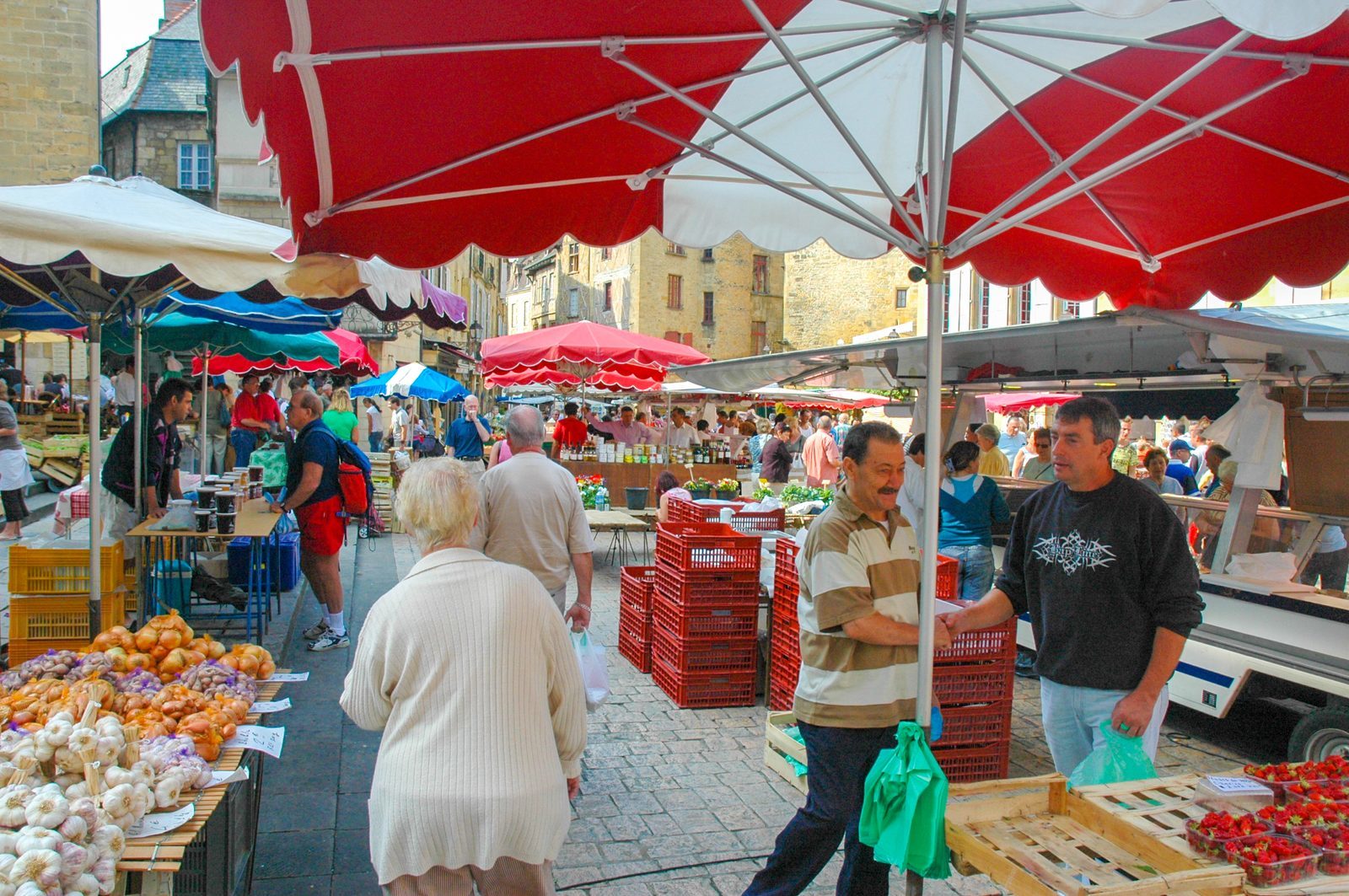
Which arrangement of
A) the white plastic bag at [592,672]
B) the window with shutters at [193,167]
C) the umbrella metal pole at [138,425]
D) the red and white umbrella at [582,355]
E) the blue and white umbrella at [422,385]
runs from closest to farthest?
the white plastic bag at [592,672], the umbrella metal pole at [138,425], the red and white umbrella at [582,355], the blue and white umbrella at [422,385], the window with shutters at [193,167]

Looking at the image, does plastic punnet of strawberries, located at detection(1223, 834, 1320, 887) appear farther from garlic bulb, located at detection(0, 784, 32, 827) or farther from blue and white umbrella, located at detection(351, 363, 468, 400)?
blue and white umbrella, located at detection(351, 363, 468, 400)

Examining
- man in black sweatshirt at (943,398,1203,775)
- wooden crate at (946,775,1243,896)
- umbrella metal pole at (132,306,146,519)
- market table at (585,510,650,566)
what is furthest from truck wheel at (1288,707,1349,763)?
umbrella metal pole at (132,306,146,519)

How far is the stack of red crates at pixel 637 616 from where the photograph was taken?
7.14 metres

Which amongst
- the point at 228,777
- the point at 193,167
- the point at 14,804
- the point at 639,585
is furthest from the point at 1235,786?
the point at 193,167

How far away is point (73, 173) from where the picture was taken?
78.1ft

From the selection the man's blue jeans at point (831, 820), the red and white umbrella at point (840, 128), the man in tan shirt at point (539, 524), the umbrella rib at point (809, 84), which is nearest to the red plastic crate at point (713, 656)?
the man in tan shirt at point (539, 524)

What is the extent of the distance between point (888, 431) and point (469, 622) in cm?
158

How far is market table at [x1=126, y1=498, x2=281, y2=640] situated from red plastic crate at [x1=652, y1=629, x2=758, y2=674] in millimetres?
2837

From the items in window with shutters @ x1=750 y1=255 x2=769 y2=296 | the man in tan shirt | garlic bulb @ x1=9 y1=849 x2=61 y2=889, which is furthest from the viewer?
window with shutters @ x1=750 y1=255 x2=769 y2=296

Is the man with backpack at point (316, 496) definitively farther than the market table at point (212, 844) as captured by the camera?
Yes

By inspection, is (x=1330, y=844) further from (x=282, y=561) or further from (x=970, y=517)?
(x=282, y=561)

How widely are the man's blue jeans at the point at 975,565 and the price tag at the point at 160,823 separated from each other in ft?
18.3

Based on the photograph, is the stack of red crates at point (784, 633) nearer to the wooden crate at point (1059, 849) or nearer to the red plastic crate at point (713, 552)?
the red plastic crate at point (713, 552)

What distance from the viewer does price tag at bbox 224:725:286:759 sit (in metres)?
3.24
